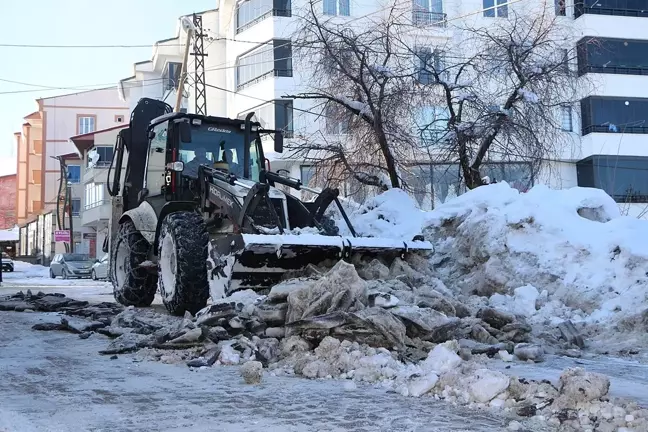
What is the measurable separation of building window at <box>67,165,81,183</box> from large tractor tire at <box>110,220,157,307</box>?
45394 mm

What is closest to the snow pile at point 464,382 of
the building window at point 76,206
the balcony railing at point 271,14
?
the balcony railing at point 271,14

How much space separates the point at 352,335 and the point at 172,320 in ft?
10.7

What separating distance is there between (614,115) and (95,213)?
31176 millimetres

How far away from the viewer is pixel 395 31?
45.8 ft

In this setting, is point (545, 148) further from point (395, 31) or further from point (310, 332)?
point (310, 332)

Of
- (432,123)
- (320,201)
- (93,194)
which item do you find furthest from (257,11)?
(93,194)

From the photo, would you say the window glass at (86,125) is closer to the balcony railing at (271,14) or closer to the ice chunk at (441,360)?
the balcony railing at (271,14)

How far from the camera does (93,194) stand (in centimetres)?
4594

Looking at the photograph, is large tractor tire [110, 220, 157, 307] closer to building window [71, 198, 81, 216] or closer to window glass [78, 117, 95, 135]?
building window [71, 198, 81, 216]

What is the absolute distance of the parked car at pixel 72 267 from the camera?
3148 centimetres

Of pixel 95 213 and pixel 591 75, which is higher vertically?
pixel 591 75

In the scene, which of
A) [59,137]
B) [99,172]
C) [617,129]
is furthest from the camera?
[59,137]

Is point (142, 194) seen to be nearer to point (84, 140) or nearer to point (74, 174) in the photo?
point (84, 140)

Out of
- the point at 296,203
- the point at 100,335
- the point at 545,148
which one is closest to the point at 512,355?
the point at 296,203
